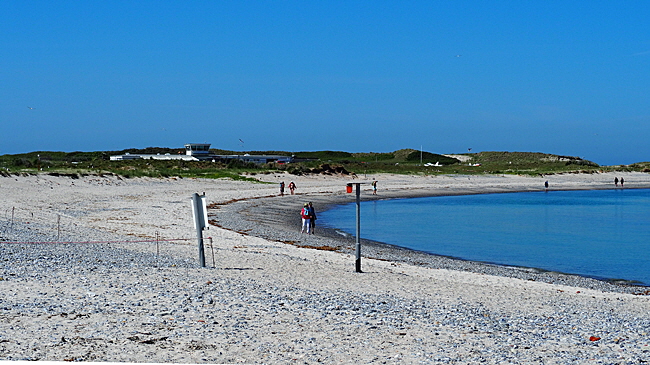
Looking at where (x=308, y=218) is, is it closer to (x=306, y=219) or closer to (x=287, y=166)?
(x=306, y=219)

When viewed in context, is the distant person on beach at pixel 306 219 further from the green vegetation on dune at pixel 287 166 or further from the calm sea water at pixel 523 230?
the green vegetation on dune at pixel 287 166

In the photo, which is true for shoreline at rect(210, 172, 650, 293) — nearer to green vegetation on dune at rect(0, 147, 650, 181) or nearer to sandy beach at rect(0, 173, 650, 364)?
sandy beach at rect(0, 173, 650, 364)

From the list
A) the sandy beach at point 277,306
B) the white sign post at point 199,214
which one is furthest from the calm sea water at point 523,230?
the white sign post at point 199,214

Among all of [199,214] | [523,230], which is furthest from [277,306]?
[523,230]

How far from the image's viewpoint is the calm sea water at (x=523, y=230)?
2152cm

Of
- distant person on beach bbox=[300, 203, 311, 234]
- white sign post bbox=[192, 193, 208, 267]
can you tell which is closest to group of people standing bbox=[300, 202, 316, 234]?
distant person on beach bbox=[300, 203, 311, 234]

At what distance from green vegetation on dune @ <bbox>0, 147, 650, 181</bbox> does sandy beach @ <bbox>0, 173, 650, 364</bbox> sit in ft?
100

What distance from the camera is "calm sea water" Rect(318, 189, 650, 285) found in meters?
21.5

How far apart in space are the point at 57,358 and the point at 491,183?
71660 millimetres

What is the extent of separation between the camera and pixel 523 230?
3183cm

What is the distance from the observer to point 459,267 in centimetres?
1809

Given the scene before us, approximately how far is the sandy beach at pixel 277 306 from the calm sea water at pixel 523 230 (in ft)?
11.3

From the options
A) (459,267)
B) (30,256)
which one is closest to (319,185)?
(459,267)

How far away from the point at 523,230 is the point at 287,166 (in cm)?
3979
